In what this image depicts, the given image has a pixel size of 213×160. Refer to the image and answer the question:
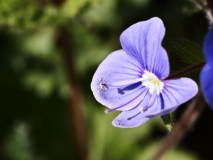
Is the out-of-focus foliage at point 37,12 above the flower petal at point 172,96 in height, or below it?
above

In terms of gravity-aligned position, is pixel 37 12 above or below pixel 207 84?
above

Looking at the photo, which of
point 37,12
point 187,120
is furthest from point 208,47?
point 37,12

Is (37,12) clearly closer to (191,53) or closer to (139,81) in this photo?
(139,81)

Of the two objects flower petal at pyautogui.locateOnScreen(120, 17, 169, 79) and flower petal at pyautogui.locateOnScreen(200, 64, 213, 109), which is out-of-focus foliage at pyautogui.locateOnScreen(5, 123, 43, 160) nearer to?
flower petal at pyautogui.locateOnScreen(120, 17, 169, 79)

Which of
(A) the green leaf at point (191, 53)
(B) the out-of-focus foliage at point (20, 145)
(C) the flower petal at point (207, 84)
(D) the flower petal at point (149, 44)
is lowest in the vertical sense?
(B) the out-of-focus foliage at point (20, 145)

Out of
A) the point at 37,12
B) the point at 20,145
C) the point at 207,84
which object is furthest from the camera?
the point at 20,145

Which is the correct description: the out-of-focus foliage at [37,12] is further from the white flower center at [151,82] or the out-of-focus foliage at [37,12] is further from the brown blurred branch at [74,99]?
the white flower center at [151,82]

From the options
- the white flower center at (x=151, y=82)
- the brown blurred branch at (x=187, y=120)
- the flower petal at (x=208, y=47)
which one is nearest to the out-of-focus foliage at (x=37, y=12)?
the brown blurred branch at (x=187, y=120)
